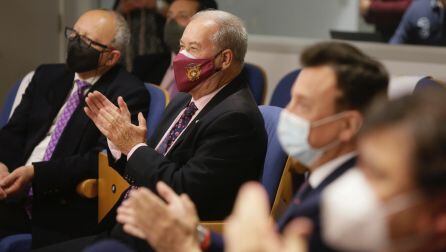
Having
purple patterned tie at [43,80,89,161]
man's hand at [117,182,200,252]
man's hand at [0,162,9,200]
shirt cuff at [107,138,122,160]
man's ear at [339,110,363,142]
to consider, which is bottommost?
man's hand at [0,162,9,200]

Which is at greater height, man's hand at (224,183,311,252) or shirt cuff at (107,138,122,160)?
man's hand at (224,183,311,252)

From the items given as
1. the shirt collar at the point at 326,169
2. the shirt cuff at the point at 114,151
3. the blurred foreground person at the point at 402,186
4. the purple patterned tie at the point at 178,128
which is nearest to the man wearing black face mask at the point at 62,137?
the shirt cuff at the point at 114,151

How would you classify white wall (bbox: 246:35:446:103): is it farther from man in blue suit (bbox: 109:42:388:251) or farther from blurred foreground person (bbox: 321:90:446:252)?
blurred foreground person (bbox: 321:90:446:252)

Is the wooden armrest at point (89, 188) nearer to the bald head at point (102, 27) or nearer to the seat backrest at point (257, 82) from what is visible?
the bald head at point (102, 27)

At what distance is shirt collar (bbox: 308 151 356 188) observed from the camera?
6.34 ft

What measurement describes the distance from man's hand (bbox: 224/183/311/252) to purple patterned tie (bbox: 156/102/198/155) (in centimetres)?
118

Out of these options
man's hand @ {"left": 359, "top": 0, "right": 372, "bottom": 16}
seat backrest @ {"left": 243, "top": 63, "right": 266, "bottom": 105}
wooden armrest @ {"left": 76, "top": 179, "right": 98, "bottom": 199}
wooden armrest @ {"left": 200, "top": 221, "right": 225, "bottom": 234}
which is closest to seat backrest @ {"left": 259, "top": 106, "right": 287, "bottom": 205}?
wooden armrest @ {"left": 200, "top": 221, "right": 225, "bottom": 234}

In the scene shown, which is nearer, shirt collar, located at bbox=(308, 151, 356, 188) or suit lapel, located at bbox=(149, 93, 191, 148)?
shirt collar, located at bbox=(308, 151, 356, 188)

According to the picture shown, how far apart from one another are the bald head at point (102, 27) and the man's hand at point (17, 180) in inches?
26.7

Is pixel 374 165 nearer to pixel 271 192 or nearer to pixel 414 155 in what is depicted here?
pixel 414 155

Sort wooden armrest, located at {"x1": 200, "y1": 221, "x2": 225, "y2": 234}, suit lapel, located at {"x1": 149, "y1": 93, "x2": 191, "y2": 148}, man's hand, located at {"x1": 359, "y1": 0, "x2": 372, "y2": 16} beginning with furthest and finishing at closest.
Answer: man's hand, located at {"x1": 359, "y1": 0, "x2": 372, "y2": 16}
suit lapel, located at {"x1": 149, "y1": 93, "x2": 191, "y2": 148}
wooden armrest, located at {"x1": 200, "y1": 221, "x2": 225, "y2": 234}

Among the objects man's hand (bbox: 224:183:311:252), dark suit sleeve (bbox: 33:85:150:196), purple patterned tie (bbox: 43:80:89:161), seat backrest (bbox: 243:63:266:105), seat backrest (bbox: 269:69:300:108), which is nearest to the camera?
man's hand (bbox: 224:183:311:252)

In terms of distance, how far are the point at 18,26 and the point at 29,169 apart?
72.3 inches

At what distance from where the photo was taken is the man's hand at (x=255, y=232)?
1.48 meters
